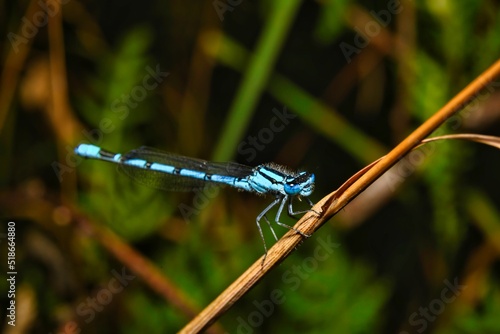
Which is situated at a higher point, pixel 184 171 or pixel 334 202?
pixel 334 202

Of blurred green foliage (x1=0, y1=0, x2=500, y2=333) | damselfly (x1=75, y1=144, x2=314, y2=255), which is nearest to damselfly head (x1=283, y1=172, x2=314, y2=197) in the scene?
damselfly (x1=75, y1=144, x2=314, y2=255)

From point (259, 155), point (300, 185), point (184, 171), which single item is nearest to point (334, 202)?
point (300, 185)

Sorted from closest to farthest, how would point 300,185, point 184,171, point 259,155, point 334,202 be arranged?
1. point 334,202
2. point 300,185
3. point 184,171
4. point 259,155

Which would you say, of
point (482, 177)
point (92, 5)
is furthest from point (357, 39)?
point (92, 5)

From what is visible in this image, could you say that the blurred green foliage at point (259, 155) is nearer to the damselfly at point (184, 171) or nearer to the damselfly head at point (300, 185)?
the damselfly at point (184, 171)

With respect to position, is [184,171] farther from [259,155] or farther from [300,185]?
[300,185]

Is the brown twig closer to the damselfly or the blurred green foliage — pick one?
the damselfly
